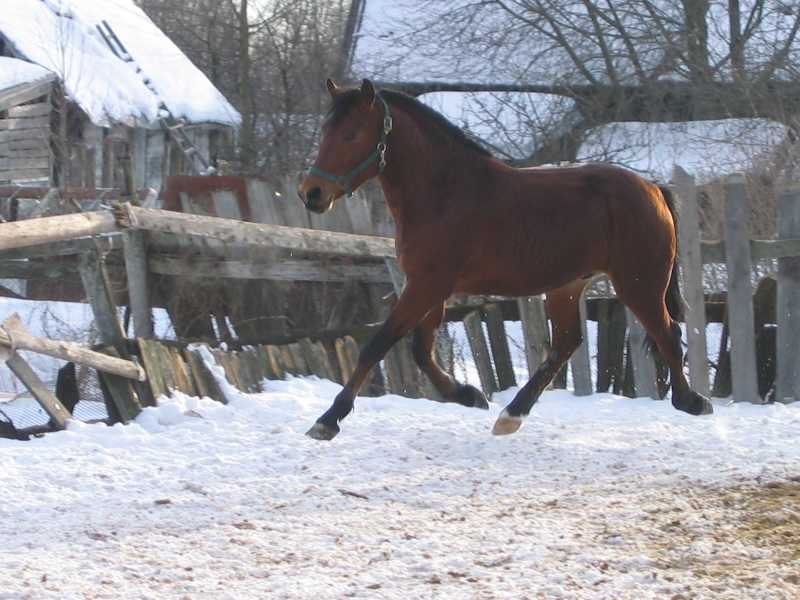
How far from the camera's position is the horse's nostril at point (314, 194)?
20.5 feet

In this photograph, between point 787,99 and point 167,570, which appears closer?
point 167,570

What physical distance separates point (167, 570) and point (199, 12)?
94.3 feet

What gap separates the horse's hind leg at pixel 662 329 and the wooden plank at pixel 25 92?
59.9ft

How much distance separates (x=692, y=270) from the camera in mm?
8328

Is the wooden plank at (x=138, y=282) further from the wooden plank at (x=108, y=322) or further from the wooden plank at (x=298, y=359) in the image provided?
the wooden plank at (x=298, y=359)

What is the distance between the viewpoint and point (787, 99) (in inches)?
706

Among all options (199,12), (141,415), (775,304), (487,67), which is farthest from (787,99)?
(199,12)

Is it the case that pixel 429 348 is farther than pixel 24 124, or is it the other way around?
pixel 24 124

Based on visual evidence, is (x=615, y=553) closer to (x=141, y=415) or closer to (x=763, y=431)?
(x=763, y=431)

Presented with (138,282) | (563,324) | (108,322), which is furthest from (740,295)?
(108,322)

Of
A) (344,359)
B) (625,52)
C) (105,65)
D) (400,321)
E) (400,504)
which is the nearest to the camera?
(400,504)

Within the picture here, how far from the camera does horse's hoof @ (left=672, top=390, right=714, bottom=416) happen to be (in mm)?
7371

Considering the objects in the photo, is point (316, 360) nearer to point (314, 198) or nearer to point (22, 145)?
point (314, 198)

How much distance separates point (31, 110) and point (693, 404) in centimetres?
1951
